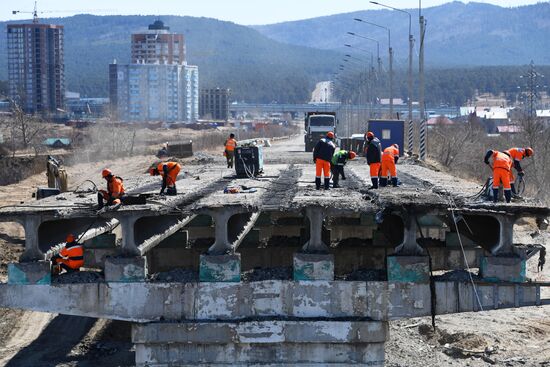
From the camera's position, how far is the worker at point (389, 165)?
23.9 m

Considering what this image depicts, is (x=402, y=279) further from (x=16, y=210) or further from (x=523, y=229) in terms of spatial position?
(x=523, y=229)

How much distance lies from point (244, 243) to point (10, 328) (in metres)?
6.28

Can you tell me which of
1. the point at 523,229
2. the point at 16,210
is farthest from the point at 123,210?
the point at 523,229

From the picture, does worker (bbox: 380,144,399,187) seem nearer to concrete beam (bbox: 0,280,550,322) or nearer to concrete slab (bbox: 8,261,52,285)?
concrete beam (bbox: 0,280,550,322)

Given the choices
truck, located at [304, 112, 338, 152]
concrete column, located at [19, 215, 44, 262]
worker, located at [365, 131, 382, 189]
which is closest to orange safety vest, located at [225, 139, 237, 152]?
worker, located at [365, 131, 382, 189]

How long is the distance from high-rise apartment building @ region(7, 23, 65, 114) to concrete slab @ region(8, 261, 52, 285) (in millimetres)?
173128

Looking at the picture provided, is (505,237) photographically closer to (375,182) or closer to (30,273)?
(375,182)

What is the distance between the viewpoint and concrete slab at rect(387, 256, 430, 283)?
1888 cm

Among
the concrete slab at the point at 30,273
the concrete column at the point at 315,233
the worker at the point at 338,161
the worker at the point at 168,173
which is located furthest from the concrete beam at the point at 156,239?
the worker at the point at 338,161

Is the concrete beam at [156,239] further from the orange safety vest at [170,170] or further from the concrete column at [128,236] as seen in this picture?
the orange safety vest at [170,170]

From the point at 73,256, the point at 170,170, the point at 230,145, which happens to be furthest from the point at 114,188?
the point at 230,145

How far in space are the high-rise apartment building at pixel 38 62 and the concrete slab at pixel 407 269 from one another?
573 ft

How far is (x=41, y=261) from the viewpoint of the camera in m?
18.9

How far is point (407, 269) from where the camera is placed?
62.0ft
